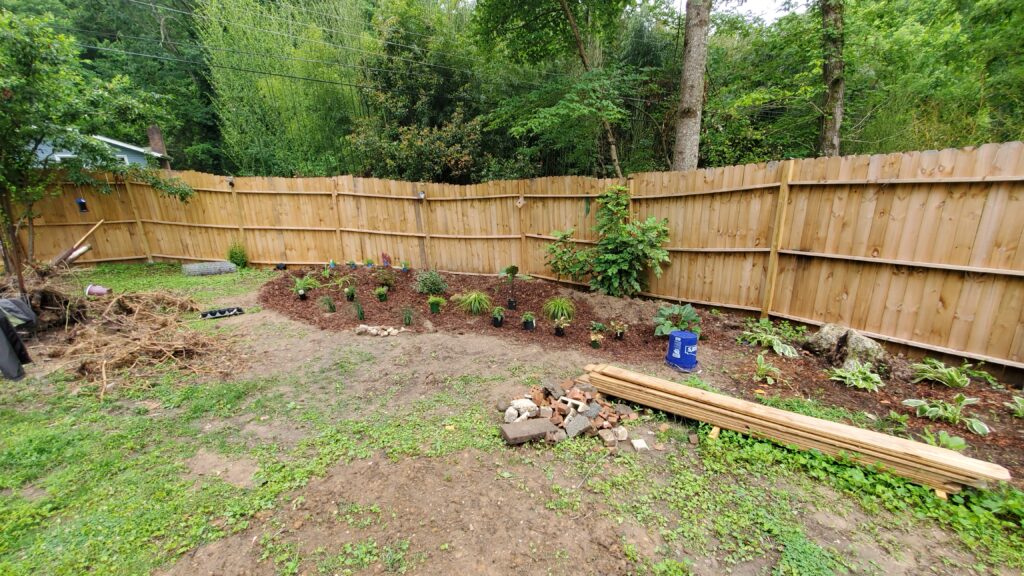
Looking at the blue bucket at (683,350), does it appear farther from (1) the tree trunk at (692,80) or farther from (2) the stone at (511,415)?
(1) the tree trunk at (692,80)

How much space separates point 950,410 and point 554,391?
2.77 metres

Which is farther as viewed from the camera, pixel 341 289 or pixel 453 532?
pixel 341 289

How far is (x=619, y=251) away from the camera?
5.12 metres

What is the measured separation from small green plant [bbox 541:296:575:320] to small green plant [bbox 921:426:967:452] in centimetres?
318

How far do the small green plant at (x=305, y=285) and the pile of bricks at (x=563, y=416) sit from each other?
457 cm

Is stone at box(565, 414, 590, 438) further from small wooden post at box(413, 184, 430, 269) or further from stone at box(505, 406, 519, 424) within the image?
small wooden post at box(413, 184, 430, 269)

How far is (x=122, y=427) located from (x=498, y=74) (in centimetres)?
1053

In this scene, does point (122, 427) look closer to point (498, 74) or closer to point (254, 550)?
point (254, 550)

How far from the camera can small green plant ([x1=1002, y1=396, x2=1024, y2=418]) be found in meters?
2.59

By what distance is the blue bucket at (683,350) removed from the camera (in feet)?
11.6

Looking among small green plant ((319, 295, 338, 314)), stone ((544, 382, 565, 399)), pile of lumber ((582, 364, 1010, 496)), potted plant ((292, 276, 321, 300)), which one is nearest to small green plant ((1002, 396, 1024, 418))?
pile of lumber ((582, 364, 1010, 496))

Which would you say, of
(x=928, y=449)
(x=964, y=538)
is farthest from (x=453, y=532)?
(x=928, y=449)

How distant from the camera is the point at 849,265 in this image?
3.72m

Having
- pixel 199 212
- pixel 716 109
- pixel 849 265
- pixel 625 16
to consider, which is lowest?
pixel 849 265
